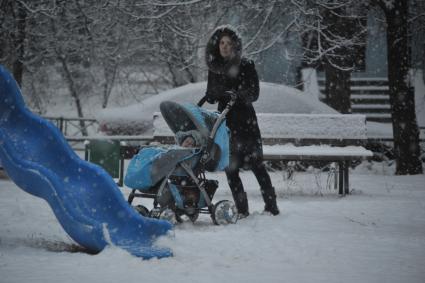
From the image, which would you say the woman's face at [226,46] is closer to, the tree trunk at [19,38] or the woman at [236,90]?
the woman at [236,90]

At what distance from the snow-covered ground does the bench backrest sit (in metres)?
1.41

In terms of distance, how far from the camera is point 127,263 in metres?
3.99

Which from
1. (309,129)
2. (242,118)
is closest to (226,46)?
(242,118)

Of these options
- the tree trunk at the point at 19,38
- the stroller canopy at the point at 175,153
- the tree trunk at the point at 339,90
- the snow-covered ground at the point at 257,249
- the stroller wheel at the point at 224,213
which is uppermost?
the tree trunk at the point at 19,38


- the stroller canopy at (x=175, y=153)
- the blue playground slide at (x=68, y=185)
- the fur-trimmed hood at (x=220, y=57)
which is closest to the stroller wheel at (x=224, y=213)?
the stroller canopy at (x=175, y=153)

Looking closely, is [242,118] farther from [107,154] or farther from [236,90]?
[107,154]

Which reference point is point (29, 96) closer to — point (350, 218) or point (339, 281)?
point (350, 218)

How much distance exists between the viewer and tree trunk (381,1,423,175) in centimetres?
1158

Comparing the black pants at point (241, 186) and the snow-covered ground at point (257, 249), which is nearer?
the snow-covered ground at point (257, 249)

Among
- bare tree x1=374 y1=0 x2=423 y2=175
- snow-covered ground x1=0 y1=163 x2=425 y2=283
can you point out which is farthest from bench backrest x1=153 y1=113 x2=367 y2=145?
bare tree x1=374 y1=0 x2=423 y2=175

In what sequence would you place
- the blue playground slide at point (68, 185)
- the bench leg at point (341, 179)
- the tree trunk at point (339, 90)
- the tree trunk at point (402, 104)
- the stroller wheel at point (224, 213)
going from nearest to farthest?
the blue playground slide at point (68, 185), the stroller wheel at point (224, 213), the bench leg at point (341, 179), the tree trunk at point (402, 104), the tree trunk at point (339, 90)

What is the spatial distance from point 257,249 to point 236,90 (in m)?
2.06

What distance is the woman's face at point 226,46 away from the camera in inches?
243

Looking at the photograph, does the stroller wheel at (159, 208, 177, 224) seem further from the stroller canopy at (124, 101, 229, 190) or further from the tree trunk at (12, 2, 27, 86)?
the tree trunk at (12, 2, 27, 86)
